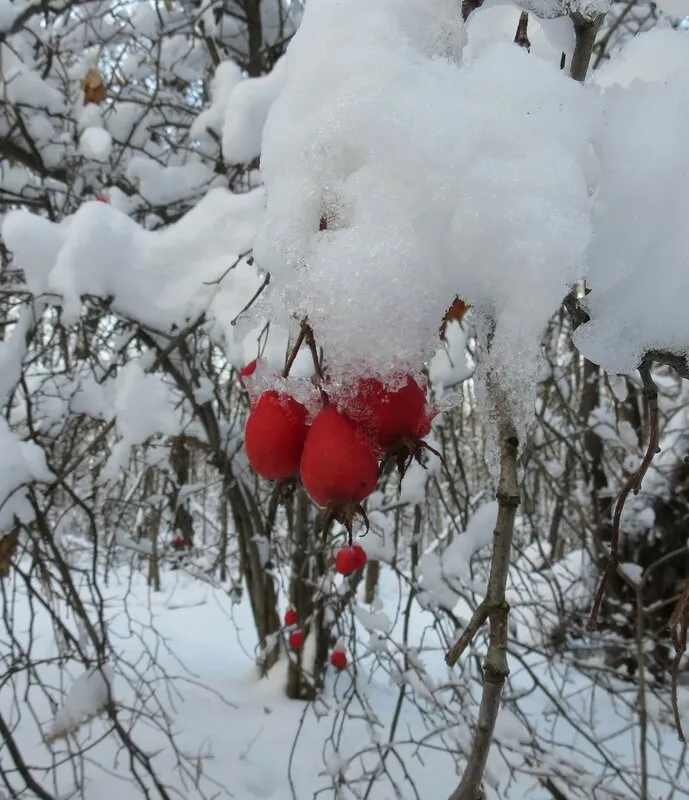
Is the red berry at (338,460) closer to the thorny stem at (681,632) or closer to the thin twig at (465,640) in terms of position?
the thin twig at (465,640)

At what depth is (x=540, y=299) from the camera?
408 millimetres

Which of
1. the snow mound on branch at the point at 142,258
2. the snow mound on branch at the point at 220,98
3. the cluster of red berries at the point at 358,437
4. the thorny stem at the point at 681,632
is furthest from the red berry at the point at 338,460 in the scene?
the snow mound on branch at the point at 220,98

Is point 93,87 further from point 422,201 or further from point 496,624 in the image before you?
point 496,624

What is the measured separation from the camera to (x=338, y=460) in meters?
0.50

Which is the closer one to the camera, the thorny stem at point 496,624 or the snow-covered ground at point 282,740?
the thorny stem at point 496,624

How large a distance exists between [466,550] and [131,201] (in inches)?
66.9

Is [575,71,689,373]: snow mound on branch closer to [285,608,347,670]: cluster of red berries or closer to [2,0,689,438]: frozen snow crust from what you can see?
[2,0,689,438]: frozen snow crust

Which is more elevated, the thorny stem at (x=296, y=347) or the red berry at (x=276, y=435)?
the thorny stem at (x=296, y=347)

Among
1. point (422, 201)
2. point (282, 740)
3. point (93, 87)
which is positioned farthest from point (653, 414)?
point (93, 87)

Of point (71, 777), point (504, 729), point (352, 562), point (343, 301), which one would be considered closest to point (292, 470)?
point (343, 301)

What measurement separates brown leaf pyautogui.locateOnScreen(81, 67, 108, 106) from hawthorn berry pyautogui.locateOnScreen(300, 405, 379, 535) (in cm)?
239

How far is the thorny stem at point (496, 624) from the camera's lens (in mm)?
396

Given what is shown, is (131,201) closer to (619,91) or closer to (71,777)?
(71,777)

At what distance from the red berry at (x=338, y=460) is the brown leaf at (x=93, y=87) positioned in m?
2.39
